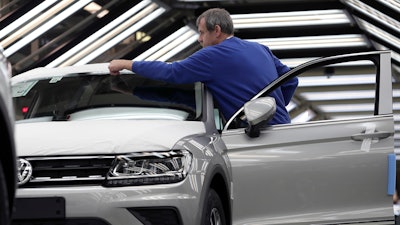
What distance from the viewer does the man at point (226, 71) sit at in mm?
5371

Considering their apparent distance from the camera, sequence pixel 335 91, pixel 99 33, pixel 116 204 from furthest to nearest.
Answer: pixel 335 91, pixel 99 33, pixel 116 204

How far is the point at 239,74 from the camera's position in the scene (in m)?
5.52

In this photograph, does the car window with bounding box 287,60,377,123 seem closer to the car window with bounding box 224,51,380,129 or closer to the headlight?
the car window with bounding box 224,51,380,129

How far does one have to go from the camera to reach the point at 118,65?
5.50 meters

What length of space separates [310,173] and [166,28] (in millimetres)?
14705

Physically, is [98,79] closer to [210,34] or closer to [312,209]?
[210,34]

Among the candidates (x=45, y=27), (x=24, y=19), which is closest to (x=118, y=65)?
(x=24, y=19)

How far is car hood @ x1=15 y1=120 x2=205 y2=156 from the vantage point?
14.5 ft

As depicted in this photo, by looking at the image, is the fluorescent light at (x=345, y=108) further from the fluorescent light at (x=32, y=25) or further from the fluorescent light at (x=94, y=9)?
the fluorescent light at (x=32, y=25)

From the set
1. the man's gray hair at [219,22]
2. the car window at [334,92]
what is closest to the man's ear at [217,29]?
the man's gray hair at [219,22]

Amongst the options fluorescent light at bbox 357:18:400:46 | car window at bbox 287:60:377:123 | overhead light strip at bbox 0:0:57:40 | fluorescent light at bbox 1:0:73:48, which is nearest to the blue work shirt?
overhead light strip at bbox 0:0:57:40

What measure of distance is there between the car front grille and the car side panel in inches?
34.3

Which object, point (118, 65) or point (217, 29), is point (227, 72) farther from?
point (118, 65)

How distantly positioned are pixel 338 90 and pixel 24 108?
71.6 ft
